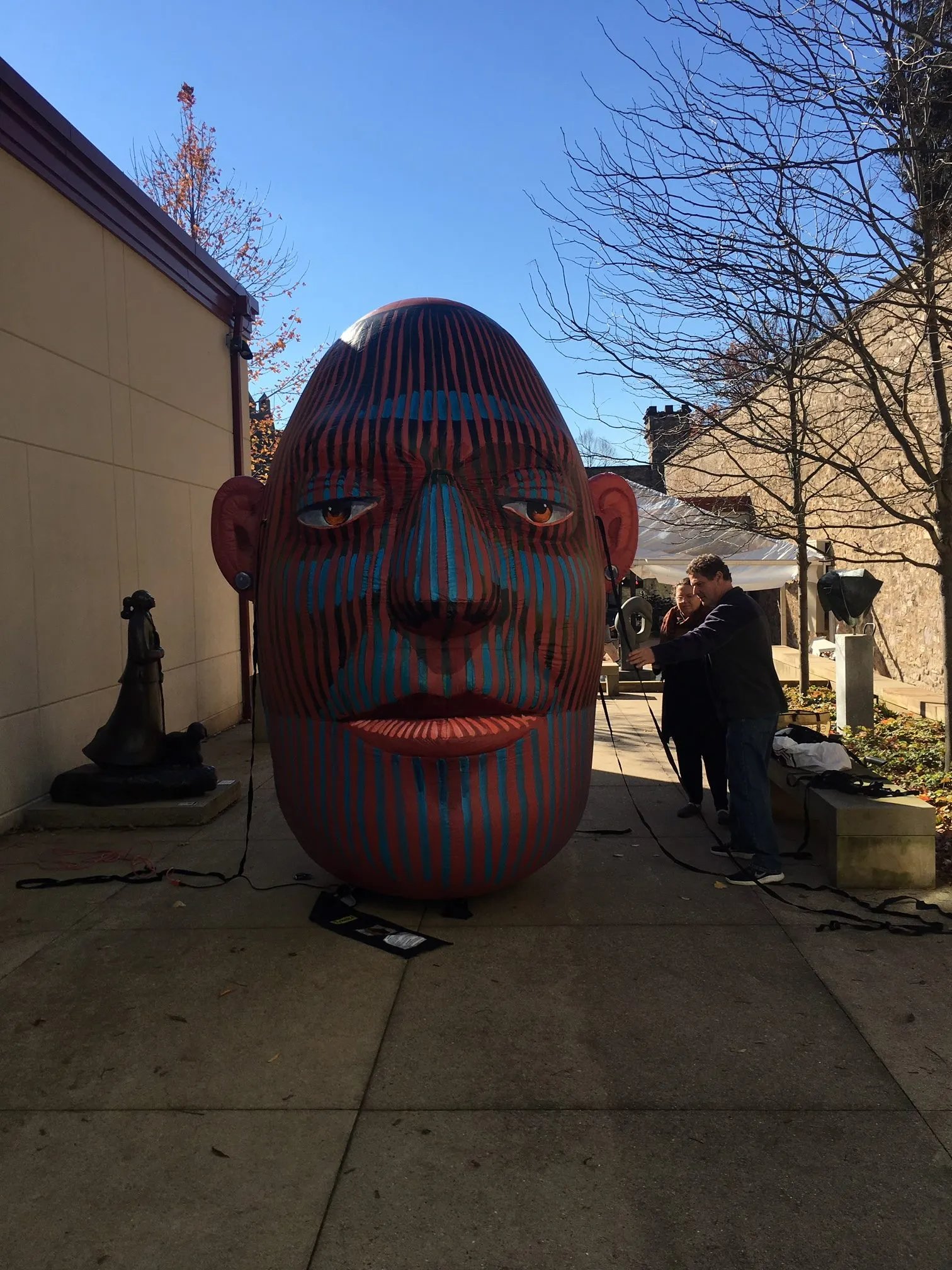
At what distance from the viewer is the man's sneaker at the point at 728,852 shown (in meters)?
5.27

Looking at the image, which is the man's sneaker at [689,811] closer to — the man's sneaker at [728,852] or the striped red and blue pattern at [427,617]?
the man's sneaker at [728,852]

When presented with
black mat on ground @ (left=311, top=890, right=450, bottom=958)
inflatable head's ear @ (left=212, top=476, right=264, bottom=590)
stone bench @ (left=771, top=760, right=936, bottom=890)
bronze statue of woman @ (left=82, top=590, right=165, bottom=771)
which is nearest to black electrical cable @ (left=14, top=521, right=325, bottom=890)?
black mat on ground @ (left=311, top=890, right=450, bottom=958)

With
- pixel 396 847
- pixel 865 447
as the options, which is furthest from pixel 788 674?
pixel 396 847

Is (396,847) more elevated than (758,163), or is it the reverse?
(758,163)

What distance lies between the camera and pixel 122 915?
179 inches

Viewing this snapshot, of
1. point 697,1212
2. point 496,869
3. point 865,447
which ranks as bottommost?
point 697,1212

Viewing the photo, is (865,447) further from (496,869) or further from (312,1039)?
(312,1039)

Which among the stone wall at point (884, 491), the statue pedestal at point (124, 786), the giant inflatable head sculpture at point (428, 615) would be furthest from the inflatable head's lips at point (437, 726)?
the stone wall at point (884, 491)

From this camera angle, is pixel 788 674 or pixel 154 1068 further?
pixel 788 674

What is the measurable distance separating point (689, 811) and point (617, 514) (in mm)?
2642

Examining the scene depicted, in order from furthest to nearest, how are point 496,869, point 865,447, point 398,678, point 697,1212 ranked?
point 865,447
point 496,869
point 398,678
point 697,1212

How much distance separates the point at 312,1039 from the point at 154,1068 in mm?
524

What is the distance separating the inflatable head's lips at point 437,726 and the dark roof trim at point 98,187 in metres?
5.36

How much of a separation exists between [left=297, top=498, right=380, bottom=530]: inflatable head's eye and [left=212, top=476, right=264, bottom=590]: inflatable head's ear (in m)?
0.76
